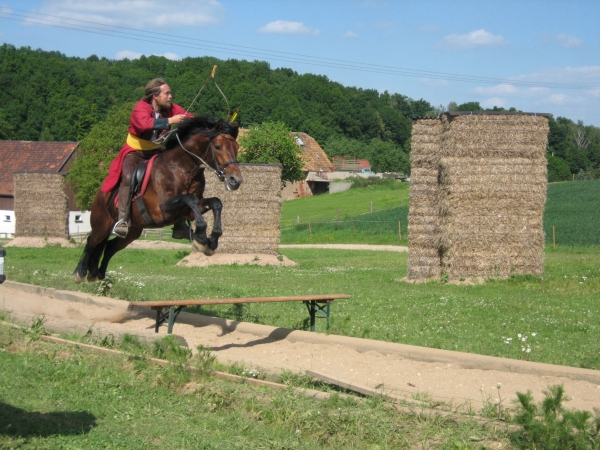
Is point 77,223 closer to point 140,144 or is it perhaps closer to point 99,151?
point 99,151

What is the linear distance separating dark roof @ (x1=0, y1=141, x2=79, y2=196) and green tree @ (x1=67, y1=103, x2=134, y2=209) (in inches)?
486

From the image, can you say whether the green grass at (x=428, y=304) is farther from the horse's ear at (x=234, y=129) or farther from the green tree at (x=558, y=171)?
the green tree at (x=558, y=171)

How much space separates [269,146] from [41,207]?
30.8 meters

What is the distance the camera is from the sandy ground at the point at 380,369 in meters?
6.71

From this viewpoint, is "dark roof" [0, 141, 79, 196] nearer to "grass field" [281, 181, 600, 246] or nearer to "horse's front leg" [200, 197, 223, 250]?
"grass field" [281, 181, 600, 246]

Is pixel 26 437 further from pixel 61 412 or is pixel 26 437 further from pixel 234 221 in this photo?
pixel 234 221

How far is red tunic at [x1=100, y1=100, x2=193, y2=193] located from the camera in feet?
31.8

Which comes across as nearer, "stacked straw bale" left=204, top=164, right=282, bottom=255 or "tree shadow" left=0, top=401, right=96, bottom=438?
"tree shadow" left=0, top=401, right=96, bottom=438

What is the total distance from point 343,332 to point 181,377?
2.92 metres

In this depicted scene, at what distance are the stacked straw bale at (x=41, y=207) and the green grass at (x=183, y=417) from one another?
2775cm

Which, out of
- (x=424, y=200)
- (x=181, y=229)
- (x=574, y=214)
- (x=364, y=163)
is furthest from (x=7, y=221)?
(x=364, y=163)

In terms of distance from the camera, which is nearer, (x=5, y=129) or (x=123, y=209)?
(x=123, y=209)

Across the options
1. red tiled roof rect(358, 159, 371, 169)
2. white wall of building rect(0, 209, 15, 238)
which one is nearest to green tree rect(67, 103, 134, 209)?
white wall of building rect(0, 209, 15, 238)

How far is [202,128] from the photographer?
9695 millimetres
